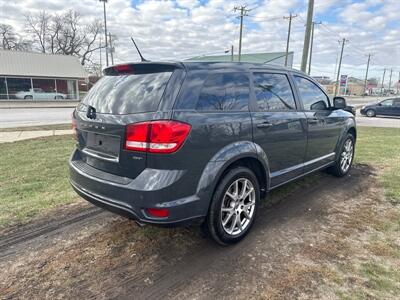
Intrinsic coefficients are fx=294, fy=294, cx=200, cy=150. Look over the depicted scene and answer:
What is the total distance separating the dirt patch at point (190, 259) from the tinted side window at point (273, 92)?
4.62 feet

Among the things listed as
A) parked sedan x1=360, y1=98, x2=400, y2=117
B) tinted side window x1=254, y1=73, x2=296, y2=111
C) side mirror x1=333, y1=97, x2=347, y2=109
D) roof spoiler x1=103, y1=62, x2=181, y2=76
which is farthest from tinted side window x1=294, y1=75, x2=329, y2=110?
parked sedan x1=360, y1=98, x2=400, y2=117

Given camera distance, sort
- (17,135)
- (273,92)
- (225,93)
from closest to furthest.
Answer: (225,93)
(273,92)
(17,135)

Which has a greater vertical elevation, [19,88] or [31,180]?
[19,88]

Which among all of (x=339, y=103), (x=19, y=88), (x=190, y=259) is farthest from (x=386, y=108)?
(x=19, y=88)

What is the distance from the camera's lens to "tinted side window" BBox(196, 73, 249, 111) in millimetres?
2739

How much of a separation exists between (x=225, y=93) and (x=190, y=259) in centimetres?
167

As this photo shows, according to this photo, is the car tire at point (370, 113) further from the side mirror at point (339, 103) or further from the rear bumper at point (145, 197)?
the rear bumper at point (145, 197)

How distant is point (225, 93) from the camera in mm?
2941

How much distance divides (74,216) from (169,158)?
6.67 feet

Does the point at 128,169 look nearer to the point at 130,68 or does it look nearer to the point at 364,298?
the point at 130,68

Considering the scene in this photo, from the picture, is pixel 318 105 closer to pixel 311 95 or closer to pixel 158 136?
pixel 311 95

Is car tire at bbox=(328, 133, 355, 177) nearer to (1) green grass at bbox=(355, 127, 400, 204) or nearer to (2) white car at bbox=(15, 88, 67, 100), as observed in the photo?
(1) green grass at bbox=(355, 127, 400, 204)

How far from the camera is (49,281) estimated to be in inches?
99.0

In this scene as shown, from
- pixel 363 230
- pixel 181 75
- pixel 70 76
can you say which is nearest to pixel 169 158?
pixel 181 75
